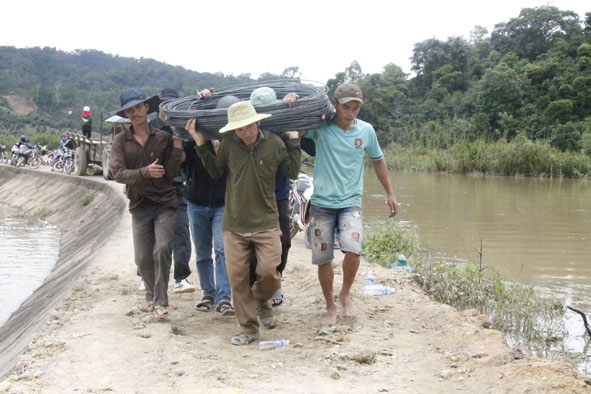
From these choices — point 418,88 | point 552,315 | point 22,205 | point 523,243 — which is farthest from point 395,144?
point 552,315

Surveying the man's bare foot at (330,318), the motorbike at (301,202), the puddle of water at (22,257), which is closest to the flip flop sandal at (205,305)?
the man's bare foot at (330,318)

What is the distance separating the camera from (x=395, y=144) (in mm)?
42312

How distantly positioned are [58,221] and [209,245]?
13.0 m

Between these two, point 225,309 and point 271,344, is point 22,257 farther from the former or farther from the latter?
point 271,344

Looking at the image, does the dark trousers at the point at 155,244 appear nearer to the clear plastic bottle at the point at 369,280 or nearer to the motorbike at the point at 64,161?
the clear plastic bottle at the point at 369,280

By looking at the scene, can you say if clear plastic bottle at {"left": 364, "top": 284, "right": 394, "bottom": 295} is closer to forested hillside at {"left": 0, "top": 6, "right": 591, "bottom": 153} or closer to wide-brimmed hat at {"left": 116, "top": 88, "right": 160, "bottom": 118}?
wide-brimmed hat at {"left": 116, "top": 88, "right": 160, "bottom": 118}

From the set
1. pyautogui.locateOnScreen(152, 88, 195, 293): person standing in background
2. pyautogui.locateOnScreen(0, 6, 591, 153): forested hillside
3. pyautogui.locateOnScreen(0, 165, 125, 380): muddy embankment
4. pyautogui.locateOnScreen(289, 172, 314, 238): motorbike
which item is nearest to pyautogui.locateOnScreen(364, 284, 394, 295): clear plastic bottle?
pyautogui.locateOnScreen(152, 88, 195, 293): person standing in background

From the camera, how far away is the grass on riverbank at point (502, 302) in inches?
217

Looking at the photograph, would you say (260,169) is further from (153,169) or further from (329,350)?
(329,350)

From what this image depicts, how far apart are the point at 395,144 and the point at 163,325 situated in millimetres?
38761

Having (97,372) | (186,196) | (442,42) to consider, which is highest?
(442,42)

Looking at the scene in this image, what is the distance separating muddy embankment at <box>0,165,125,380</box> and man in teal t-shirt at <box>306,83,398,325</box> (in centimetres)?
223

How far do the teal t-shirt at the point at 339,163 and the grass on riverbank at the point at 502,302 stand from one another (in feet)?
6.55

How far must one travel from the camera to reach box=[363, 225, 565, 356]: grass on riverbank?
18.0ft
